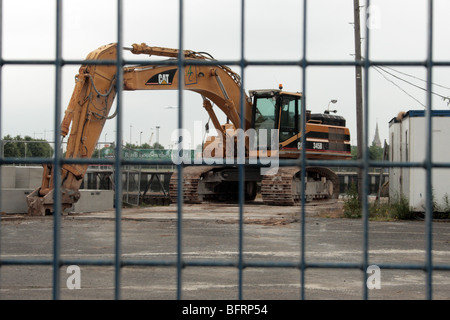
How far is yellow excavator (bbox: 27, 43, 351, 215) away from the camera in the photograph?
13.9m

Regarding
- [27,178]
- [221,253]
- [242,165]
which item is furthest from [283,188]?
[242,165]

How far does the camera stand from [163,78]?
15.0 metres

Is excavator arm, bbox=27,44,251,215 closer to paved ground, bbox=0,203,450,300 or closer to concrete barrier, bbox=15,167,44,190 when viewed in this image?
paved ground, bbox=0,203,450,300

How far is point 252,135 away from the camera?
18.2 meters

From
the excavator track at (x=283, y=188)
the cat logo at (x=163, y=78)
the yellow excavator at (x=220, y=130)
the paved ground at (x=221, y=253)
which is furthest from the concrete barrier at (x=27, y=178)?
the excavator track at (x=283, y=188)

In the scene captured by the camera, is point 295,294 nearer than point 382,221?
Yes

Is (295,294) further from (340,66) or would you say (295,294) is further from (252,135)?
(252,135)

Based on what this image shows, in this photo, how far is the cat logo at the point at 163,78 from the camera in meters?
15.0

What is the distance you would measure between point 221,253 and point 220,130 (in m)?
11.0

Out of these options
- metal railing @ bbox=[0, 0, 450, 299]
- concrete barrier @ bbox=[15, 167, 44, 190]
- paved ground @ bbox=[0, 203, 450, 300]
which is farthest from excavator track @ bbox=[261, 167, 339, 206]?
metal railing @ bbox=[0, 0, 450, 299]

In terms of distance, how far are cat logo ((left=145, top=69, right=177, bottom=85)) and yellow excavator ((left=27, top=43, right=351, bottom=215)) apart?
2 centimetres
